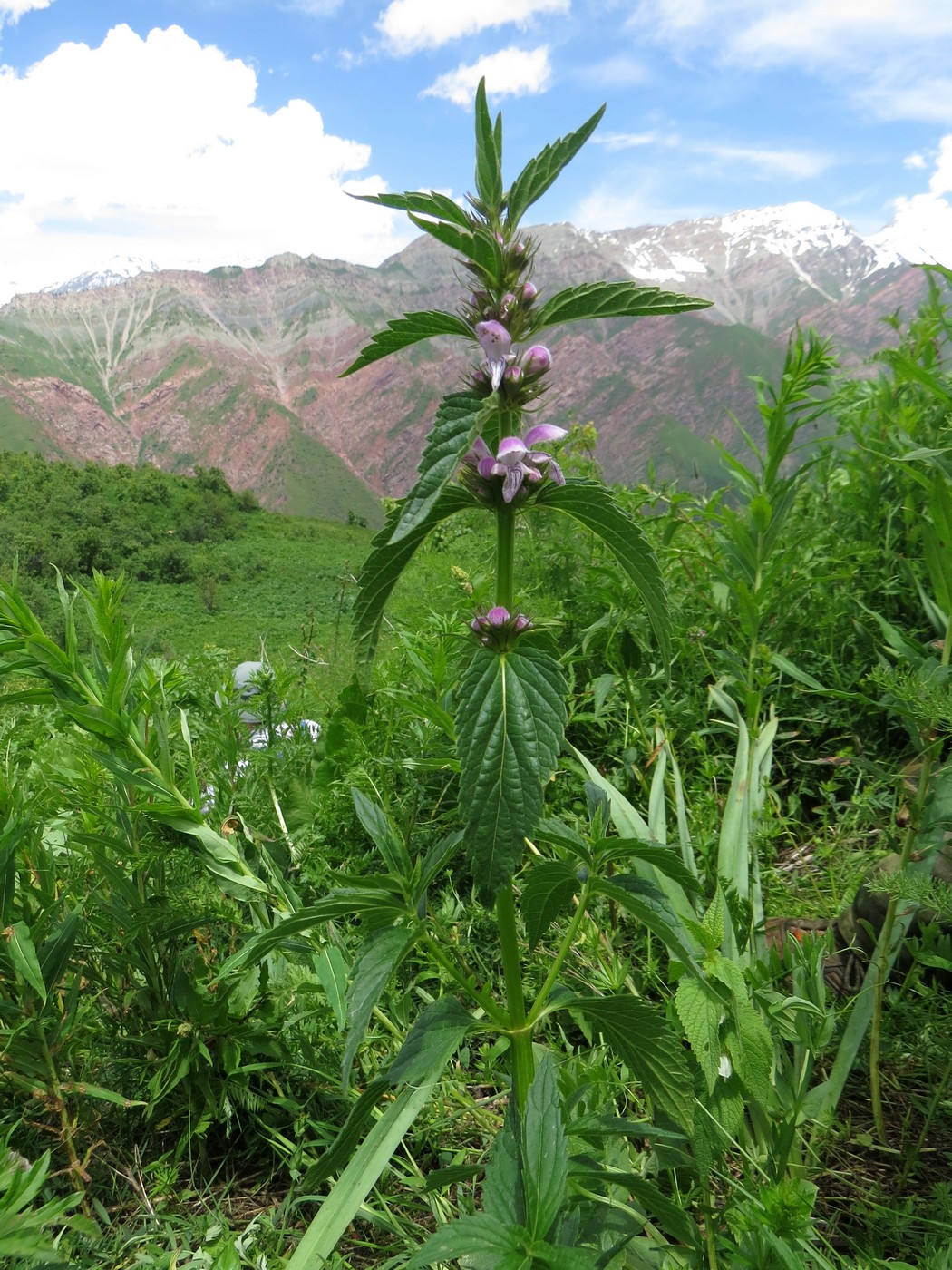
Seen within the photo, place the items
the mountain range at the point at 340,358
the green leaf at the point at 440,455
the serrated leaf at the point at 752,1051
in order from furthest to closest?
the mountain range at the point at 340,358, the serrated leaf at the point at 752,1051, the green leaf at the point at 440,455

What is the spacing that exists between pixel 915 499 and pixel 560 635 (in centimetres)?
124

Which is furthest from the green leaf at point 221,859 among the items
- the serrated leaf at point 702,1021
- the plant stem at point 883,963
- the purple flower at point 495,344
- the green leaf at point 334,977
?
the plant stem at point 883,963

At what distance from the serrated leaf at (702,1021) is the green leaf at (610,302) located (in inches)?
36.6

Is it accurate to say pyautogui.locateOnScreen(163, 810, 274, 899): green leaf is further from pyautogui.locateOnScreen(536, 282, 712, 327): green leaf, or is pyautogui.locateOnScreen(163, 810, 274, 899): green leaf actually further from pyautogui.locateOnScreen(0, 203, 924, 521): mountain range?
pyautogui.locateOnScreen(0, 203, 924, 521): mountain range

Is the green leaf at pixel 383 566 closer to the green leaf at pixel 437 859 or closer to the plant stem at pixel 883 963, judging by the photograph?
the green leaf at pixel 437 859

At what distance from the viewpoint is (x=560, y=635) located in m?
2.66

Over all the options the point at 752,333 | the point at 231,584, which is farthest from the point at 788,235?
the point at 231,584

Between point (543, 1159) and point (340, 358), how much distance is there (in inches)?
7304

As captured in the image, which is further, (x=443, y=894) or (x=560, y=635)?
(x=560, y=635)

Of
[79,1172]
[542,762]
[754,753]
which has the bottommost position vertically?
[79,1172]

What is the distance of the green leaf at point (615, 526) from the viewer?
938 mm

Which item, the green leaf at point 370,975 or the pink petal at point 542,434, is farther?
the pink petal at point 542,434

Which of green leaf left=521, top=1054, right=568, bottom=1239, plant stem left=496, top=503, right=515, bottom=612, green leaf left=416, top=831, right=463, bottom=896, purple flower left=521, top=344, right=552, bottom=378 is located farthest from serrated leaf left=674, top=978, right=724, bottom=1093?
purple flower left=521, top=344, right=552, bottom=378

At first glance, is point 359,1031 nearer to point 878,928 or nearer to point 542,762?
point 542,762
